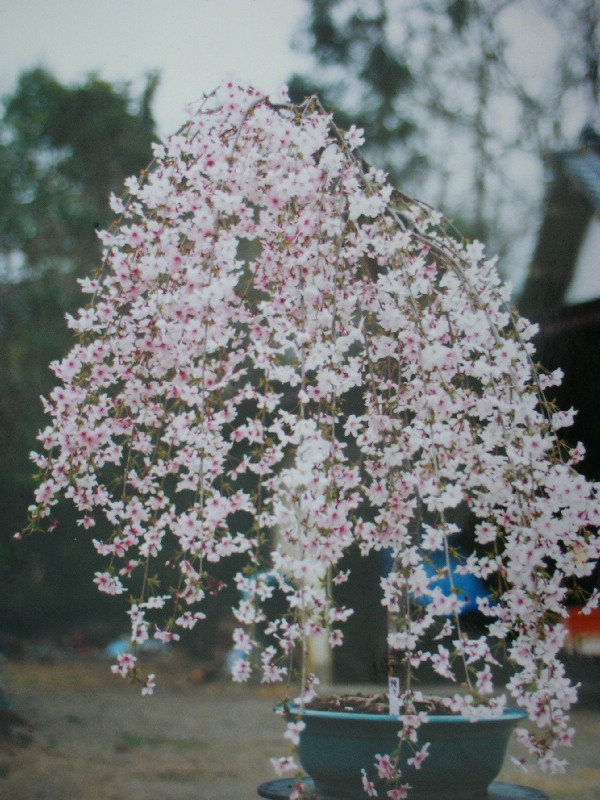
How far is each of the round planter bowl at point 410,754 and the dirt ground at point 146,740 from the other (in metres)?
0.52

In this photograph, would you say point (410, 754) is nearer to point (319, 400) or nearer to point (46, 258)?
point (319, 400)

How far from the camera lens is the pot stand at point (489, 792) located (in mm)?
1535

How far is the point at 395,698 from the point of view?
1600mm

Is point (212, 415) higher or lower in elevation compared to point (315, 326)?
lower

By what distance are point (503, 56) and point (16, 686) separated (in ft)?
8.21

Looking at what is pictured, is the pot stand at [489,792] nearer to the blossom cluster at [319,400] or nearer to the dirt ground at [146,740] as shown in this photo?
the blossom cluster at [319,400]

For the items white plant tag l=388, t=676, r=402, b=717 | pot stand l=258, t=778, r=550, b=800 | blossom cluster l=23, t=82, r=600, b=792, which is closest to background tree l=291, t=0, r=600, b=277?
blossom cluster l=23, t=82, r=600, b=792

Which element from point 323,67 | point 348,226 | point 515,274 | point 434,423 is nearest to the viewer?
point 434,423

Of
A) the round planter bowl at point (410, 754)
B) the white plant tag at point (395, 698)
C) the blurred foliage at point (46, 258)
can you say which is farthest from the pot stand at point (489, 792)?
the blurred foliage at point (46, 258)

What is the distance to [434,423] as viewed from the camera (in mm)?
1480


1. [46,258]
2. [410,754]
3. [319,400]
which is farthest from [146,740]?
[46,258]

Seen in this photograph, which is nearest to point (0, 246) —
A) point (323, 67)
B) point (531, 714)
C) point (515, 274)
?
point (323, 67)

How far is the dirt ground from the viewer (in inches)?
82.0

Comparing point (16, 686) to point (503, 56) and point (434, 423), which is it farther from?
point (503, 56)
